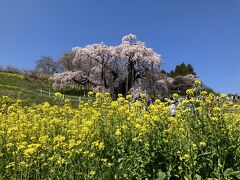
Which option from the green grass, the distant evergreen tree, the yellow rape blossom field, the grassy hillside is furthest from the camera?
the distant evergreen tree

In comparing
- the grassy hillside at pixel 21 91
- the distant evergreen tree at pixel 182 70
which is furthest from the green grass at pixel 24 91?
the distant evergreen tree at pixel 182 70

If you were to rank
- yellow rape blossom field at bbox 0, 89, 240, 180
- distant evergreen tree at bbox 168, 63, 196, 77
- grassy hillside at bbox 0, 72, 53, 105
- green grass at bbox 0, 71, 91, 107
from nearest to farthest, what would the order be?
yellow rape blossom field at bbox 0, 89, 240, 180, green grass at bbox 0, 71, 91, 107, grassy hillside at bbox 0, 72, 53, 105, distant evergreen tree at bbox 168, 63, 196, 77

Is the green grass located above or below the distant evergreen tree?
below

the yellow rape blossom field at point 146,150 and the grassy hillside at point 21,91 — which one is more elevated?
the grassy hillside at point 21,91

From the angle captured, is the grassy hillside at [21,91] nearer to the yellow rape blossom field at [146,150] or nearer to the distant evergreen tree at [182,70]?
the yellow rape blossom field at [146,150]

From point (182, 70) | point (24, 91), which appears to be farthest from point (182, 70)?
point (24, 91)

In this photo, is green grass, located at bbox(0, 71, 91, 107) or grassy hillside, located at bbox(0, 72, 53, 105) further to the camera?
grassy hillside, located at bbox(0, 72, 53, 105)

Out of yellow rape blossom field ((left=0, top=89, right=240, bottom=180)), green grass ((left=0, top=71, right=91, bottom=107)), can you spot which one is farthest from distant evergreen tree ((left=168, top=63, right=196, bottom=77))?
yellow rape blossom field ((left=0, top=89, right=240, bottom=180))

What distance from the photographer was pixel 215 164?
509 centimetres

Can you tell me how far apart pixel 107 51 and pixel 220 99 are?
85.6ft

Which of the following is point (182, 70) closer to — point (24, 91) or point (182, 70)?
point (182, 70)

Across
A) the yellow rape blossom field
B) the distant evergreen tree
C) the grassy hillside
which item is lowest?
the yellow rape blossom field

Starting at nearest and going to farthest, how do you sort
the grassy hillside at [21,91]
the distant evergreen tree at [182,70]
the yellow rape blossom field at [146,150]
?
1. the yellow rape blossom field at [146,150]
2. the grassy hillside at [21,91]
3. the distant evergreen tree at [182,70]

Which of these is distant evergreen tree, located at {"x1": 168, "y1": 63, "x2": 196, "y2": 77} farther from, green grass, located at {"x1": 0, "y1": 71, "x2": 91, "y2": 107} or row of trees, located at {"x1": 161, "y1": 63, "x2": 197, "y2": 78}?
green grass, located at {"x1": 0, "y1": 71, "x2": 91, "y2": 107}
